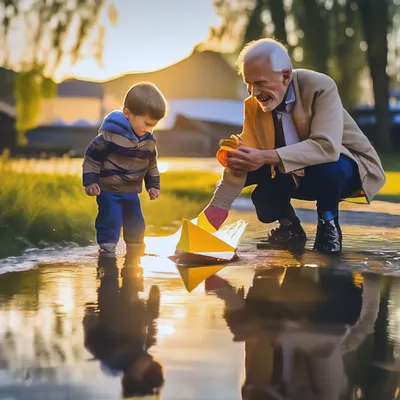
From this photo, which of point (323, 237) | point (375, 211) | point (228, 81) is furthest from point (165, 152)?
point (323, 237)

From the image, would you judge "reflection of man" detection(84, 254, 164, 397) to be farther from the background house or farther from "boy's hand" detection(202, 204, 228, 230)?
the background house

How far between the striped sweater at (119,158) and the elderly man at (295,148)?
1.44ft

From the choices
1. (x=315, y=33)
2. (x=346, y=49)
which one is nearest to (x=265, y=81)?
(x=315, y=33)

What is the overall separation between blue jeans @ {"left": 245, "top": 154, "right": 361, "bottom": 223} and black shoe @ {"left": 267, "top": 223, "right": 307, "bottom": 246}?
70 mm

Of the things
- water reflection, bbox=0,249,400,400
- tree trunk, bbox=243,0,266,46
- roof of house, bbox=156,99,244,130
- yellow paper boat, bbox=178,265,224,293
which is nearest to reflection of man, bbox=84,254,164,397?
water reflection, bbox=0,249,400,400

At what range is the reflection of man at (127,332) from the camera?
2500 mm

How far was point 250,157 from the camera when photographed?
469cm

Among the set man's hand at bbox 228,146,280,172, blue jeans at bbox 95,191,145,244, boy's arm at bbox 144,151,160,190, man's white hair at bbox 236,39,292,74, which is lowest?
blue jeans at bbox 95,191,145,244

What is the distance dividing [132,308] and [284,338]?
74 cm

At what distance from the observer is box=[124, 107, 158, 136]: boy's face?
4.93m

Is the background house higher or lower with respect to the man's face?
higher

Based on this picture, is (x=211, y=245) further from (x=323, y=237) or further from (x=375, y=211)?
(x=375, y=211)

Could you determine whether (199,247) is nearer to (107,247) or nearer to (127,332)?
(107,247)

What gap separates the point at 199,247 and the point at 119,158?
2.38 feet
